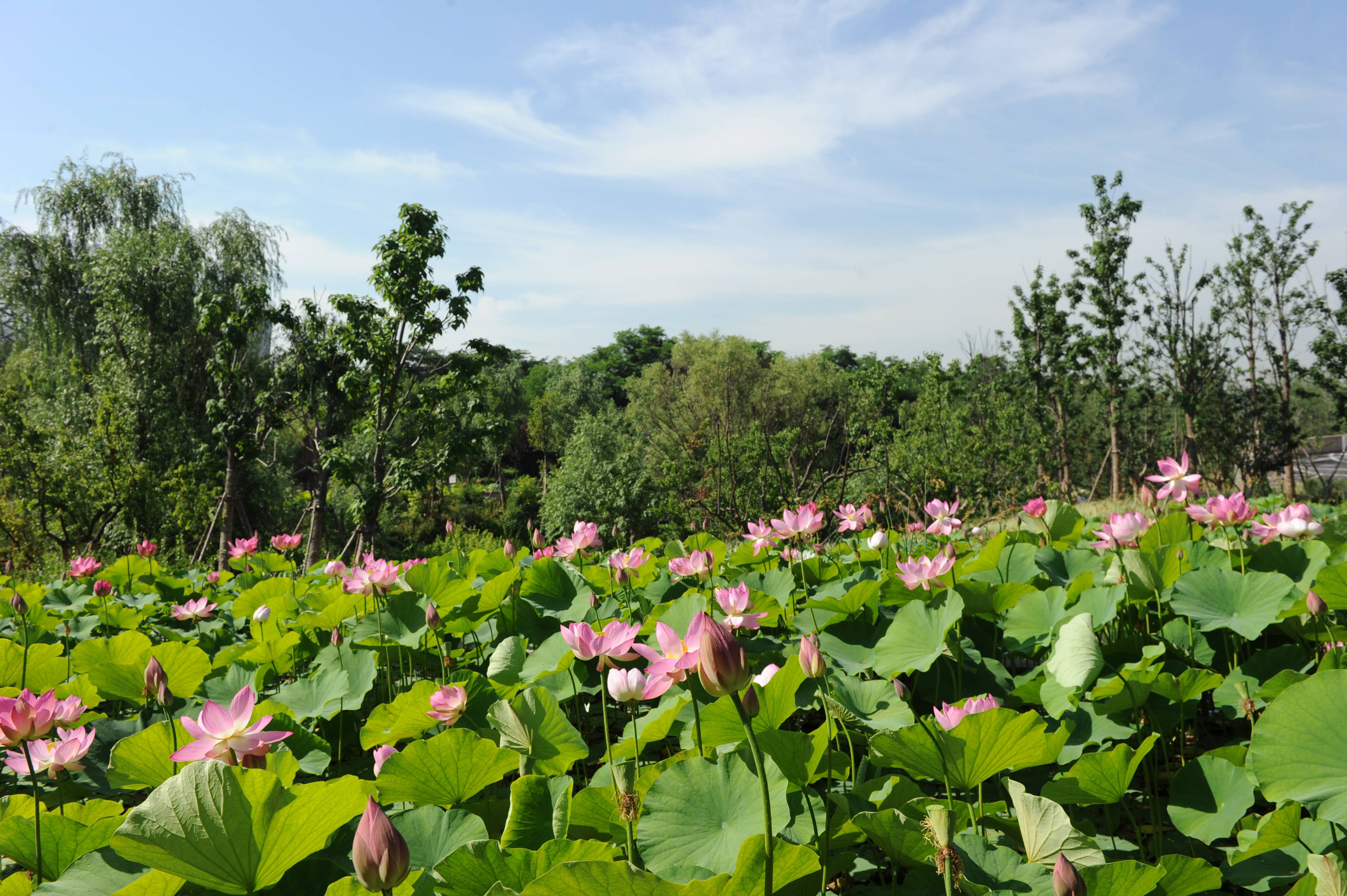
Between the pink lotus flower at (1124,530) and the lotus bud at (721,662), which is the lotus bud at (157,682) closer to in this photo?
the lotus bud at (721,662)

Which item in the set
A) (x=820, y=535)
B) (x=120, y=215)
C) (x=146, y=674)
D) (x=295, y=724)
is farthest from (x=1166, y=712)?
(x=120, y=215)

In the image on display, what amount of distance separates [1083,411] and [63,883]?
21357mm

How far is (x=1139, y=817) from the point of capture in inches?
43.3

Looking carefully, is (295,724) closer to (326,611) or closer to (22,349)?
(326,611)

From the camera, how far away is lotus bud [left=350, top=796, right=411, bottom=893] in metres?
0.62

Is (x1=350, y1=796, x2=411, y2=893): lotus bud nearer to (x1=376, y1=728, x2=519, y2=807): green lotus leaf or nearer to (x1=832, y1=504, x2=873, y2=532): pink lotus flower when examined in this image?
(x1=376, y1=728, x2=519, y2=807): green lotus leaf

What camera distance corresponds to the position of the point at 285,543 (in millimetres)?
3045

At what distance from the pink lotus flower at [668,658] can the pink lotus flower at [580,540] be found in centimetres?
110

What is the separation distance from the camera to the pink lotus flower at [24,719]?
0.96 metres

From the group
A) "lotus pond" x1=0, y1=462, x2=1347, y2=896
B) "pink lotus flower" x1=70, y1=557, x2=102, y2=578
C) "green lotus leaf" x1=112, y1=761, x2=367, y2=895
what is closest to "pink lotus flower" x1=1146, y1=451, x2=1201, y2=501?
"lotus pond" x1=0, y1=462, x2=1347, y2=896

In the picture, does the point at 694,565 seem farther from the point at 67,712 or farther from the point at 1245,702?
the point at 67,712

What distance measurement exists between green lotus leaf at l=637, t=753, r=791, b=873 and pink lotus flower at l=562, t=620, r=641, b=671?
0.26m

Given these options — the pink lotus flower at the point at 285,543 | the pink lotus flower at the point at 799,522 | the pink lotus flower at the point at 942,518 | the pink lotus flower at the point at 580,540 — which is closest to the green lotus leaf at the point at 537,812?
the pink lotus flower at the point at 799,522

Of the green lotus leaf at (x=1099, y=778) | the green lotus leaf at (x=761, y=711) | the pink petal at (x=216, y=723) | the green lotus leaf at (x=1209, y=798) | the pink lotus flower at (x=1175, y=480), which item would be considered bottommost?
the green lotus leaf at (x=1209, y=798)
